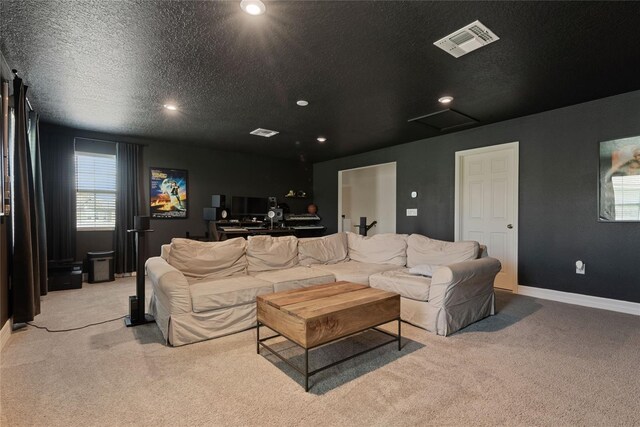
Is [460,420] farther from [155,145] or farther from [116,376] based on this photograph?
[155,145]

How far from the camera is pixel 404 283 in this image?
126 inches

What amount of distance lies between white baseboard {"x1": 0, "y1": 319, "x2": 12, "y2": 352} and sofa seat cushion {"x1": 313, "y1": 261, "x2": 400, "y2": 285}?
293 centimetres

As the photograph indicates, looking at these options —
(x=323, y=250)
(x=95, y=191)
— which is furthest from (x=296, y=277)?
(x=95, y=191)

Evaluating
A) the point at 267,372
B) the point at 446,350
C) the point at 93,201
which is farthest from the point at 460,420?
the point at 93,201

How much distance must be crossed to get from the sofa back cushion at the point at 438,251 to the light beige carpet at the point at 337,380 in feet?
2.46

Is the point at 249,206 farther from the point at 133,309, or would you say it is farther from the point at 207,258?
the point at 133,309

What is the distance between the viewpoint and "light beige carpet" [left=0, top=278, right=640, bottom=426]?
1.71 meters

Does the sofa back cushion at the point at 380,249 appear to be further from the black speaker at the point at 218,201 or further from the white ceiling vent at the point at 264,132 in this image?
the black speaker at the point at 218,201

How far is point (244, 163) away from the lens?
6.98 m

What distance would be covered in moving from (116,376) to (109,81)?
2.82m

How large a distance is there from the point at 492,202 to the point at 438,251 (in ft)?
5.79

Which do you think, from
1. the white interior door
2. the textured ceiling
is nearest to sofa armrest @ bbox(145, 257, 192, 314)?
the textured ceiling

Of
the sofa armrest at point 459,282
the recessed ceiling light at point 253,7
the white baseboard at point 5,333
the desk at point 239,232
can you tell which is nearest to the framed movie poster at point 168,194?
the desk at point 239,232

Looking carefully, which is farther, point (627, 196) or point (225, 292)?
point (627, 196)
